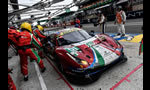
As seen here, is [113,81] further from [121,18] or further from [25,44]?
[121,18]

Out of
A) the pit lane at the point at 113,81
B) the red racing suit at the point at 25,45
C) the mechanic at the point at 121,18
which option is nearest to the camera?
the pit lane at the point at 113,81

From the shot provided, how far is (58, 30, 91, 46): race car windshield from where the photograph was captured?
3.14 meters

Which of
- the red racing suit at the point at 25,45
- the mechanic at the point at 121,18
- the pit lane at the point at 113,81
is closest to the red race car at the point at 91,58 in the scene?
the pit lane at the point at 113,81

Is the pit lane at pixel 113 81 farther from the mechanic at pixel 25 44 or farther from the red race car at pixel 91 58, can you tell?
the mechanic at pixel 25 44

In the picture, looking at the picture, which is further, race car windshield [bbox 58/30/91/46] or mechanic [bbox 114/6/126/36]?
mechanic [bbox 114/6/126/36]

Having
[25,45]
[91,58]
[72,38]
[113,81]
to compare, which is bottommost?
[113,81]

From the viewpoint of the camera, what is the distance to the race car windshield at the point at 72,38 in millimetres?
3141

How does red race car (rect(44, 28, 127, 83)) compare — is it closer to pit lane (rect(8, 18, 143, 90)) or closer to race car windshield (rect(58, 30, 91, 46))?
pit lane (rect(8, 18, 143, 90))

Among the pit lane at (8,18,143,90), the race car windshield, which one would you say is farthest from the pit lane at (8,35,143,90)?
the race car windshield

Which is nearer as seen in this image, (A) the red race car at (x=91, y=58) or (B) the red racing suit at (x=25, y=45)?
(A) the red race car at (x=91, y=58)

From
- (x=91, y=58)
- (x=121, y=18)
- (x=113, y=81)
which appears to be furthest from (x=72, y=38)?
(x=121, y=18)

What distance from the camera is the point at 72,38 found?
324 cm
